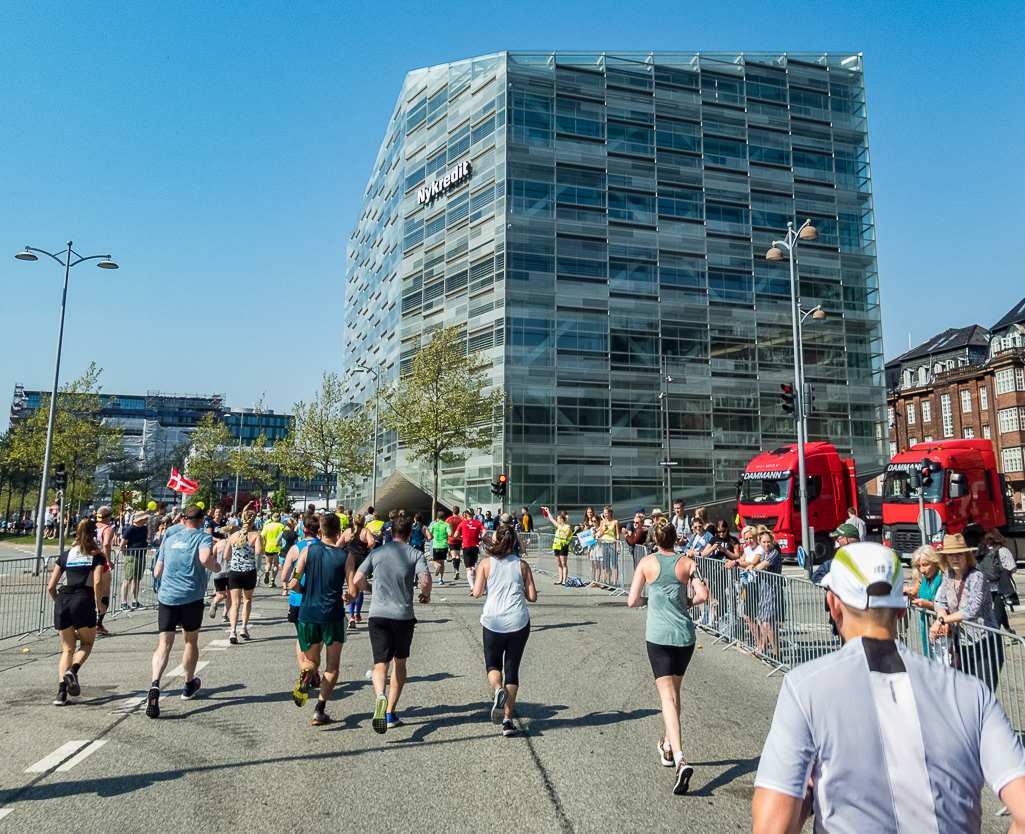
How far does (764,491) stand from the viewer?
25500mm

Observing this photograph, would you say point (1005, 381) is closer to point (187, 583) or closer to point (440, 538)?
point (440, 538)

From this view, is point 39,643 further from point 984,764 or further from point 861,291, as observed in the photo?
point 861,291

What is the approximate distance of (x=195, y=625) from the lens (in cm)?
745

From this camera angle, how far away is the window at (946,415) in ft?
214

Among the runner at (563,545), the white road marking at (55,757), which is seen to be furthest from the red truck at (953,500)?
the white road marking at (55,757)

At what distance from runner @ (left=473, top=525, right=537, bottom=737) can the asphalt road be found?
0.34m

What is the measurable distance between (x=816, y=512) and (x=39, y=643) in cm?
2178

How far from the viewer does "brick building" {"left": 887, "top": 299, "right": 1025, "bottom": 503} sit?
5822 centimetres

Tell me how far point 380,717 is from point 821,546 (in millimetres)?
21647

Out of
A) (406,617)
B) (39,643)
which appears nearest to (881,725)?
(406,617)

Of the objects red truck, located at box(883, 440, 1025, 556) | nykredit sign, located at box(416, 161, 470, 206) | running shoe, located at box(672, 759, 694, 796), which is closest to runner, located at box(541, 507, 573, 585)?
red truck, located at box(883, 440, 1025, 556)

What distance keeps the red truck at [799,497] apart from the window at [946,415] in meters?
47.3

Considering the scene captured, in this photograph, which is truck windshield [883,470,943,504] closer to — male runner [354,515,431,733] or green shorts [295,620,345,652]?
male runner [354,515,431,733]

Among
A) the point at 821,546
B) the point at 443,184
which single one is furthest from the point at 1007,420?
the point at 443,184
